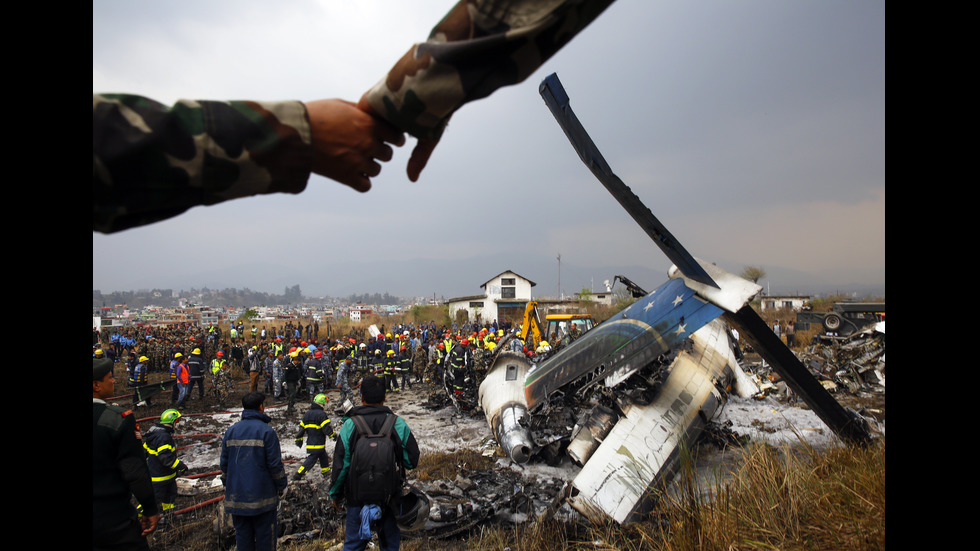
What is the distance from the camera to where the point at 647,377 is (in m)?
6.79

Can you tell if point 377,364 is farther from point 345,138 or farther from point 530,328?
point 345,138

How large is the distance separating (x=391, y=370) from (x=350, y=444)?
12.7m

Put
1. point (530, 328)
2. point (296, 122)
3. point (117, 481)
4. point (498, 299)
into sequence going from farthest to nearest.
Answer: point (498, 299), point (530, 328), point (117, 481), point (296, 122)

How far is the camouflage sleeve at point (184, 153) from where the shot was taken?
3.22ft

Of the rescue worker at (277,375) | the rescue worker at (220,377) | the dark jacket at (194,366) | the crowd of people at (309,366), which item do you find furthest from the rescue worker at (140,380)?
the rescue worker at (277,375)

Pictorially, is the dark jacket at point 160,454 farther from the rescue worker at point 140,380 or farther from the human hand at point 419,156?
the rescue worker at point 140,380

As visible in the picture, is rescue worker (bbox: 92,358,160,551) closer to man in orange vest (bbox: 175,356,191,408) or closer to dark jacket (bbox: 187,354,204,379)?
man in orange vest (bbox: 175,356,191,408)

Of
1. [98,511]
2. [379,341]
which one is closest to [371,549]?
[98,511]

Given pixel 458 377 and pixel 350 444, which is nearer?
pixel 350 444

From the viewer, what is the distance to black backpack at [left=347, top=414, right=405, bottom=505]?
11.4ft

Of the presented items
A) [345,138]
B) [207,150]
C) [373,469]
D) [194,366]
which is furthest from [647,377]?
[194,366]

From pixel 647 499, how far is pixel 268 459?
12.6 ft
